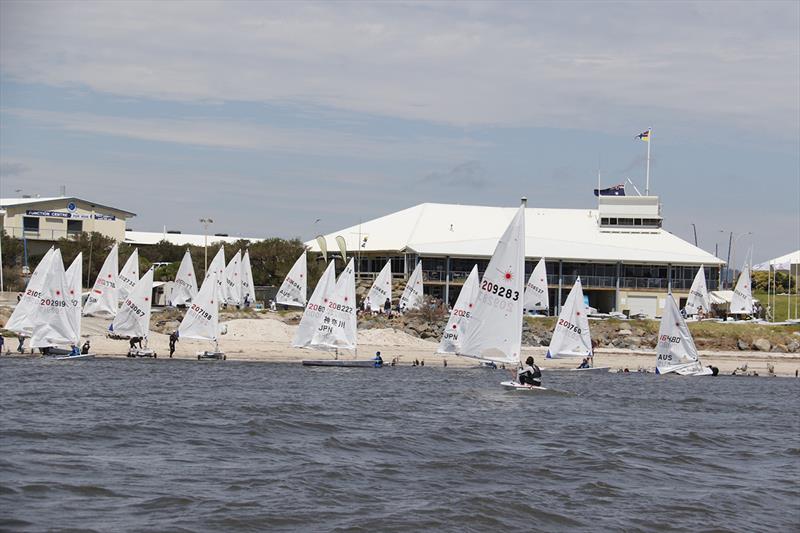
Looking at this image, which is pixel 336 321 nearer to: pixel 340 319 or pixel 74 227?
pixel 340 319

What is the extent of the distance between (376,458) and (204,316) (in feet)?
94.7

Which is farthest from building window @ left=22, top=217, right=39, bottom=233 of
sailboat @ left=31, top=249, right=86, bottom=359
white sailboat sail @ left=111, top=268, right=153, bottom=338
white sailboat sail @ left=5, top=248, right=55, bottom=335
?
sailboat @ left=31, top=249, right=86, bottom=359

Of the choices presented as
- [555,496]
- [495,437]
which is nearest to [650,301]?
[495,437]

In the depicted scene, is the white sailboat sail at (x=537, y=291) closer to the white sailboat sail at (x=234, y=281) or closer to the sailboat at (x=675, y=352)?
the sailboat at (x=675, y=352)

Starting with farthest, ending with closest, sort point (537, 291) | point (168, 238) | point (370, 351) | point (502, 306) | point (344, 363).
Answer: point (168, 238) < point (537, 291) < point (370, 351) < point (344, 363) < point (502, 306)

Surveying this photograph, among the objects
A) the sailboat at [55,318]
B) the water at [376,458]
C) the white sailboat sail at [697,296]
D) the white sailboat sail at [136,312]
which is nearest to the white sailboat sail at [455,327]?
the water at [376,458]

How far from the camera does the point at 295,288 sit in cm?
7262

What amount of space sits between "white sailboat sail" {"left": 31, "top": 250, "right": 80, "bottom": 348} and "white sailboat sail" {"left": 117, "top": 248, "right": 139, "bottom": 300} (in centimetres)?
1913

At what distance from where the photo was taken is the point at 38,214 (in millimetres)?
86000

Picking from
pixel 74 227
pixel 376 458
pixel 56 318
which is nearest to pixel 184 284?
pixel 56 318

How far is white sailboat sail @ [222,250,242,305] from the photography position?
7419cm

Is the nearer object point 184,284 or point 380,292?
point 184,284

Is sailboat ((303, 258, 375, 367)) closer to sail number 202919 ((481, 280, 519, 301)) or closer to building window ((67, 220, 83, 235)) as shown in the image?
sail number 202919 ((481, 280, 519, 301))

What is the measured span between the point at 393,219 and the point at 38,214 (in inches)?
1126
